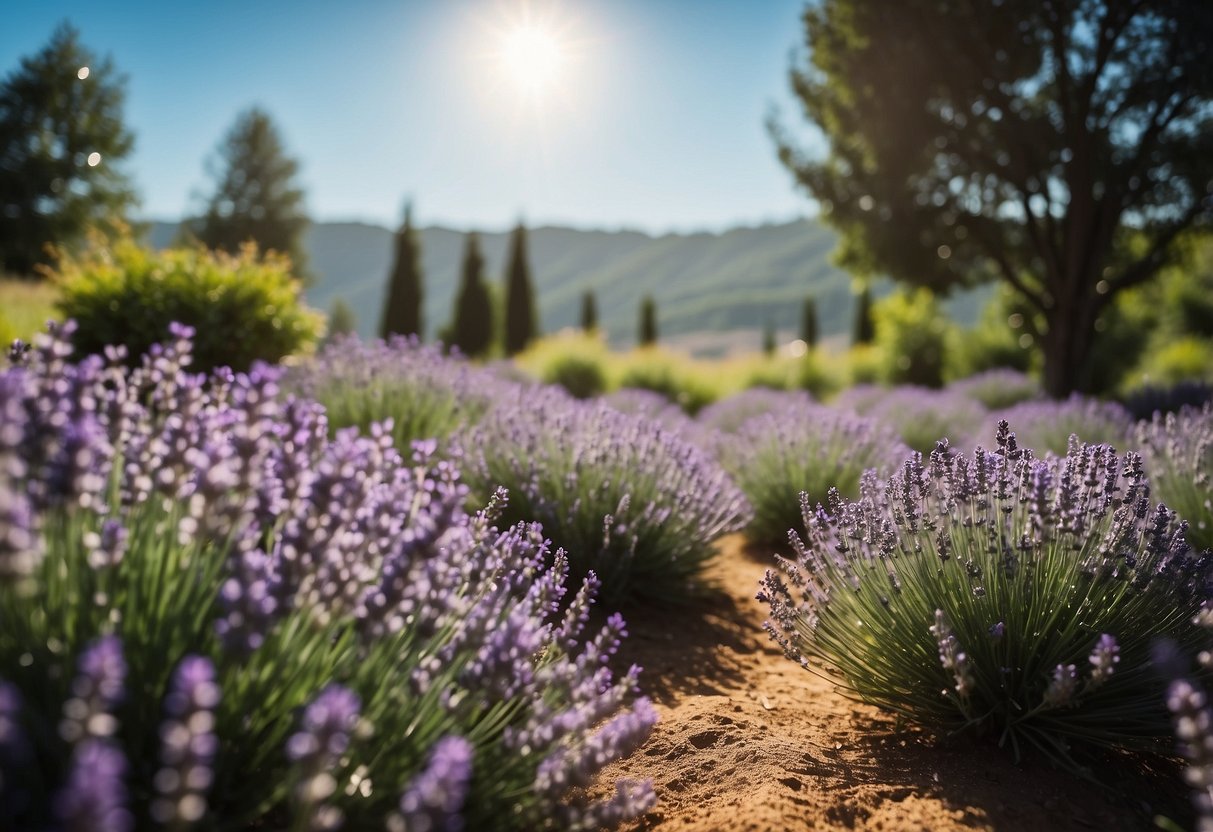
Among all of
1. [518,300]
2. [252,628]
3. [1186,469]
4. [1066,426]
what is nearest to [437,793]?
[252,628]

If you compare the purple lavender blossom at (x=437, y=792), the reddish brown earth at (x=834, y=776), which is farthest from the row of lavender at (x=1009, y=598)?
the purple lavender blossom at (x=437, y=792)

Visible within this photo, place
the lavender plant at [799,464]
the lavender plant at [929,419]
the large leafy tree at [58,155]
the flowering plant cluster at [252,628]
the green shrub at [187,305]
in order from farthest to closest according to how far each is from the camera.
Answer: the large leafy tree at [58,155]
the lavender plant at [929,419]
the green shrub at [187,305]
the lavender plant at [799,464]
the flowering plant cluster at [252,628]

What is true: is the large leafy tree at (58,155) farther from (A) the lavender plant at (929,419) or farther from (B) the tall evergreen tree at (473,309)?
(A) the lavender plant at (929,419)

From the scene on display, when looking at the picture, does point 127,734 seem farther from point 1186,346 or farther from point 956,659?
point 1186,346

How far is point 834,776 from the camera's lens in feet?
7.37

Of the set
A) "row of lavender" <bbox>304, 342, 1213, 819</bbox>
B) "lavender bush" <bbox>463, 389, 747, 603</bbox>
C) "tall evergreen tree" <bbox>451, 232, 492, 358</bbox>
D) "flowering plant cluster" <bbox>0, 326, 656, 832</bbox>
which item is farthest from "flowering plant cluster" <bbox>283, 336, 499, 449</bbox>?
"tall evergreen tree" <bbox>451, 232, 492, 358</bbox>

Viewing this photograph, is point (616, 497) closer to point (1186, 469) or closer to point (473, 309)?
point (1186, 469)

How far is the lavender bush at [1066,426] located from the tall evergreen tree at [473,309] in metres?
24.4

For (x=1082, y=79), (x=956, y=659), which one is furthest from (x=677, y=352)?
(x=956, y=659)

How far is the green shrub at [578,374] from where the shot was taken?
1511cm

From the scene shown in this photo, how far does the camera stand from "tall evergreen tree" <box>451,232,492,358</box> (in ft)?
98.5

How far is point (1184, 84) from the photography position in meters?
9.90

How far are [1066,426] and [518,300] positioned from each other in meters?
27.4

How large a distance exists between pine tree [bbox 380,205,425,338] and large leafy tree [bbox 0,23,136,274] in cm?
1065
